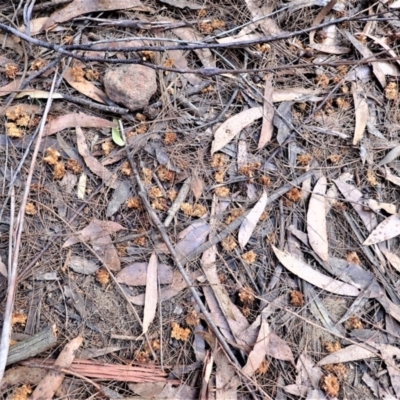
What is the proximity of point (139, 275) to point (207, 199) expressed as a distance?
1.57 feet

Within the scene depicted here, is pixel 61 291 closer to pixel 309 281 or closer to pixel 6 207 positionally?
pixel 6 207

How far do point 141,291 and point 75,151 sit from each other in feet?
2.45

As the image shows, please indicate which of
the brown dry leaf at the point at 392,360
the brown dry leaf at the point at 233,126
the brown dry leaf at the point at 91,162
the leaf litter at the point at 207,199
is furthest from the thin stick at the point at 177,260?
the brown dry leaf at the point at 392,360

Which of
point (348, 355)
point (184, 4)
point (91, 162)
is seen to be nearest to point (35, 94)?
point (91, 162)

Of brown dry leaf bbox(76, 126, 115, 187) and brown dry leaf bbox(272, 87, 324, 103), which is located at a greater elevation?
brown dry leaf bbox(272, 87, 324, 103)

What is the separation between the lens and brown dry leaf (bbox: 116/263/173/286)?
1.91 m

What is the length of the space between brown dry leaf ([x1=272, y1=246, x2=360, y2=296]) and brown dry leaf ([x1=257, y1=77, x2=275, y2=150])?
548 millimetres

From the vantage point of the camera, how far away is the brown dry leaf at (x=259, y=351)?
1801mm

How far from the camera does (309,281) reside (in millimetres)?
1954

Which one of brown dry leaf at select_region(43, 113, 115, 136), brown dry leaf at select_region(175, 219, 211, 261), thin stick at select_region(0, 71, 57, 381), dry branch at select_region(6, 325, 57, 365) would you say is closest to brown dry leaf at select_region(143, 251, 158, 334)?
brown dry leaf at select_region(175, 219, 211, 261)

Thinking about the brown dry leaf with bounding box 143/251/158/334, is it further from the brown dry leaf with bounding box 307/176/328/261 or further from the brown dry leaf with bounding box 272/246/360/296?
the brown dry leaf with bounding box 307/176/328/261

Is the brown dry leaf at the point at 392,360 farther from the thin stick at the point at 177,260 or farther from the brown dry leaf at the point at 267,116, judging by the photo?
the brown dry leaf at the point at 267,116

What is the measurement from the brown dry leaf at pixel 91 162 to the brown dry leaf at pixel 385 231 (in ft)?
4.15

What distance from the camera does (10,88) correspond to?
207 cm
